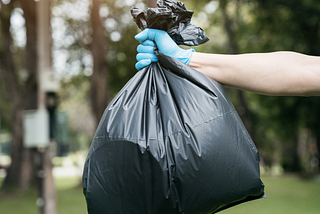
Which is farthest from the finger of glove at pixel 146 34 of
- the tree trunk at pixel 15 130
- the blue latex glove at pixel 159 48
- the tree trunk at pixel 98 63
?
the tree trunk at pixel 15 130

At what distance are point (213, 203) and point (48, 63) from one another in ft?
20.0

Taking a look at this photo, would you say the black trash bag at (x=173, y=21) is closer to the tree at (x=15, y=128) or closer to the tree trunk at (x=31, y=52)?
the tree trunk at (x=31, y=52)

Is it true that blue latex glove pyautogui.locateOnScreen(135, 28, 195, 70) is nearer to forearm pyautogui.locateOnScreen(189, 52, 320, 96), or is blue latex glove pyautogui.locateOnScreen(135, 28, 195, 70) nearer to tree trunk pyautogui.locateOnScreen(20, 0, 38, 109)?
forearm pyautogui.locateOnScreen(189, 52, 320, 96)

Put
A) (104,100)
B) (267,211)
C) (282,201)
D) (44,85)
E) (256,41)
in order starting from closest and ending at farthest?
(44,85) → (267,211) → (282,201) → (104,100) → (256,41)

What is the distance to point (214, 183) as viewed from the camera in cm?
155

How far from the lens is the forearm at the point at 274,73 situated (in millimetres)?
1646

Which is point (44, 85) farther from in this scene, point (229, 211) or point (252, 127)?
point (252, 127)

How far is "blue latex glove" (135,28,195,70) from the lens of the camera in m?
1.78

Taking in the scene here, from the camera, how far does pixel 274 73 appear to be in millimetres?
1664

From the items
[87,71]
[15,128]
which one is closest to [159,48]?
[15,128]

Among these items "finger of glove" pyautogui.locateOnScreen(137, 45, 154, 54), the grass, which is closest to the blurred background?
the grass

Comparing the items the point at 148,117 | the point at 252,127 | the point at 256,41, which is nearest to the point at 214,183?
the point at 148,117

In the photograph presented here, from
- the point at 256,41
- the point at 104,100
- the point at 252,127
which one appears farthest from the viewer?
the point at 252,127

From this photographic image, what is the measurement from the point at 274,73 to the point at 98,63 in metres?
10.9
